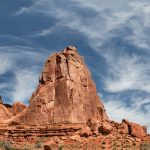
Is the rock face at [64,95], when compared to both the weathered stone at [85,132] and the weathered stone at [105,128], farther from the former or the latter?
the weathered stone at [105,128]

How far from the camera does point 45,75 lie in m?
88.6

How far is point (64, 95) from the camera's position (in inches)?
3307

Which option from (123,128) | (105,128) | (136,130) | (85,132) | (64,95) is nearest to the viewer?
(85,132)

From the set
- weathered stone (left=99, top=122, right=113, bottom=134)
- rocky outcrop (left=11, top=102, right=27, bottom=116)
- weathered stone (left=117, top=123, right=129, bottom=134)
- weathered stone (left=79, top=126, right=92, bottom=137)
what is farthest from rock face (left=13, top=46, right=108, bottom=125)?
rocky outcrop (left=11, top=102, right=27, bottom=116)

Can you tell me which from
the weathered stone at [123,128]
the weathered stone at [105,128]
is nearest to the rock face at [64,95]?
the weathered stone at [105,128]

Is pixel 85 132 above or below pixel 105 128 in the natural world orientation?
below

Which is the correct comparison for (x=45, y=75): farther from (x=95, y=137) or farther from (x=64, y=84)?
(x=95, y=137)

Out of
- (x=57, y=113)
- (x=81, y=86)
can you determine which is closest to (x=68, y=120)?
(x=57, y=113)

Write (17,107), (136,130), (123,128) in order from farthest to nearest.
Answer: (17,107) → (123,128) → (136,130)

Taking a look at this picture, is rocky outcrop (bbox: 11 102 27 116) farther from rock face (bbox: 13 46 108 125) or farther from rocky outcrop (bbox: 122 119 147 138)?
rocky outcrop (bbox: 122 119 147 138)

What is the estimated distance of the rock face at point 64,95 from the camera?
82500 mm

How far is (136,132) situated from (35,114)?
1615cm

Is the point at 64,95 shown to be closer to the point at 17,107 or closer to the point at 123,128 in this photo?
the point at 123,128

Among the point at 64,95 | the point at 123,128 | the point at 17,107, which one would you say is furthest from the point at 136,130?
the point at 17,107
